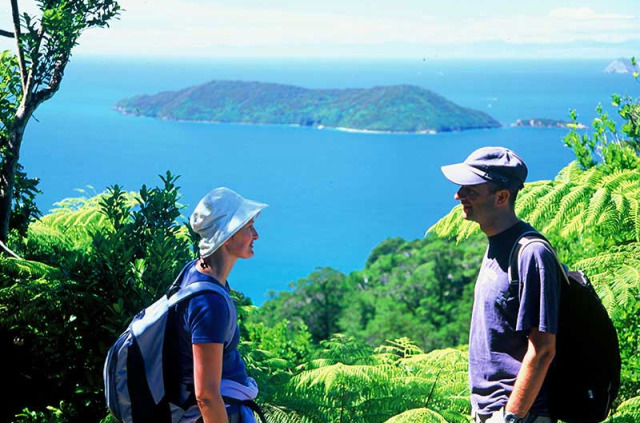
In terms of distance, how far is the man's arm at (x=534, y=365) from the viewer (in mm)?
1807

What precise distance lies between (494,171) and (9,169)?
2967 mm

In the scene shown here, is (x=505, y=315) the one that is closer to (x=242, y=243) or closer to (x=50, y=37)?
(x=242, y=243)

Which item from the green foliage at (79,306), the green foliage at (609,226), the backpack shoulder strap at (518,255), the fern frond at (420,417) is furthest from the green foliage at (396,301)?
the backpack shoulder strap at (518,255)

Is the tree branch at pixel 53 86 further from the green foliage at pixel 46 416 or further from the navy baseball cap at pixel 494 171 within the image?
the navy baseball cap at pixel 494 171

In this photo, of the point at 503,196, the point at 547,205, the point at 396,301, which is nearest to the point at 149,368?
the point at 503,196

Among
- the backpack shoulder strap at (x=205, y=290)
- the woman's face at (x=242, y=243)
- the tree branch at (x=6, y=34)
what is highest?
the tree branch at (x=6, y=34)

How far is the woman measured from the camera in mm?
1698

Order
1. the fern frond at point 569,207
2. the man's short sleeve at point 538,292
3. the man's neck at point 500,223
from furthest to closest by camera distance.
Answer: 1. the fern frond at point 569,207
2. the man's neck at point 500,223
3. the man's short sleeve at point 538,292

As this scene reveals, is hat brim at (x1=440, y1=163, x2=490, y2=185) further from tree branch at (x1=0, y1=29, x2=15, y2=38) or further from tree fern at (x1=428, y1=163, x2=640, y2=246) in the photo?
tree branch at (x1=0, y1=29, x2=15, y2=38)

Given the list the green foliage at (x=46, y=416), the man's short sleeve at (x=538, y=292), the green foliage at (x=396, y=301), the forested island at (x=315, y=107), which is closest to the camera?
the man's short sleeve at (x=538, y=292)

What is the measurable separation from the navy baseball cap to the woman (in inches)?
22.1

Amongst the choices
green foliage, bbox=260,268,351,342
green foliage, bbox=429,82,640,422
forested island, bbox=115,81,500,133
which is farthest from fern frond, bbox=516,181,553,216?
forested island, bbox=115,81,500,133

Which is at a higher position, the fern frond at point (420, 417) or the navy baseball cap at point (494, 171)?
the navy baseball cap at point (494, 171)

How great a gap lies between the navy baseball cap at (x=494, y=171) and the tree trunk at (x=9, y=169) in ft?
9.26
